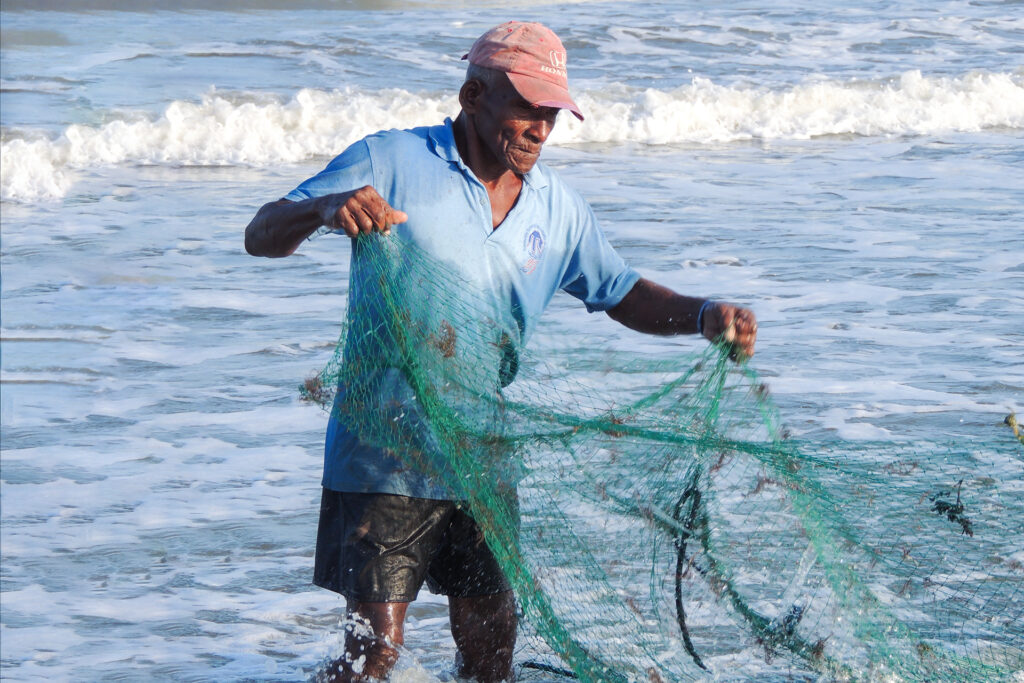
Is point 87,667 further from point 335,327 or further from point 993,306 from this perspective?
point 993,306

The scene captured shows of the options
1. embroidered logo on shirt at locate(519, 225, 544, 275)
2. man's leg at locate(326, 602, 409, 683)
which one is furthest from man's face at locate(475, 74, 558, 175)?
man's leg at locate(326, 602, 409, 683)

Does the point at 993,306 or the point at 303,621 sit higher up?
the point at 993,306

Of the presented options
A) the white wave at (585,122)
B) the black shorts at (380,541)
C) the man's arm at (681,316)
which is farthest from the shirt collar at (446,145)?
the white wave at (585,122)

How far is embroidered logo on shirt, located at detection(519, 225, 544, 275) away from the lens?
2.85 meters

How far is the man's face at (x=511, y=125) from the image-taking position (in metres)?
2.66

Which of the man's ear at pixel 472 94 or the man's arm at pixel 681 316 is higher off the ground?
the man's ear at pixel 472 94

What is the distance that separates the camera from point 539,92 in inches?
103

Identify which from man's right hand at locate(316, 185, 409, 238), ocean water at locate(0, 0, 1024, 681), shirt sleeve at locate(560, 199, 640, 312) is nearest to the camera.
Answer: man's right hand at locate(316, 185, 409, 238)

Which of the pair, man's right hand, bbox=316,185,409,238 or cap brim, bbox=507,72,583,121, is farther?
cap brim, bbox=507,72,583,121

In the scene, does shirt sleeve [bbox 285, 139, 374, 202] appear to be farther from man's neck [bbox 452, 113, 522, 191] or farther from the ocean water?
the ocean water

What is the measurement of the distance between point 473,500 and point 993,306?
17.0 ft

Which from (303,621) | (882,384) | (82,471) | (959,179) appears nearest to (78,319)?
(82,471)

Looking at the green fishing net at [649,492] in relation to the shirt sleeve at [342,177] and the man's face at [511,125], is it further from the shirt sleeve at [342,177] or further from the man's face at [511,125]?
the man's face at [511,125]

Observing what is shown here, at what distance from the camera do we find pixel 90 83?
46.5ft
